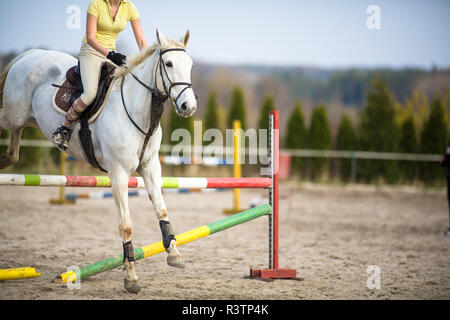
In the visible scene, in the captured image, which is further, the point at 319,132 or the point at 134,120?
the point at 319,132

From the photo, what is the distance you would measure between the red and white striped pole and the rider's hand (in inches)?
63.2

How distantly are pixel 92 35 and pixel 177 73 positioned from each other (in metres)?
0.96

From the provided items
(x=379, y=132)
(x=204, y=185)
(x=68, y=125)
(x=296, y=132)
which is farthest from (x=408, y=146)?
(x=68, y=125)

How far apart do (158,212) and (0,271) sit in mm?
1492

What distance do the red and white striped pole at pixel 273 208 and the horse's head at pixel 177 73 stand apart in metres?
1.40

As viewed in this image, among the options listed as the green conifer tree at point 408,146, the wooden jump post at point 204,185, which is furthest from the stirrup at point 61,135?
the green conifer tree at point 408,146

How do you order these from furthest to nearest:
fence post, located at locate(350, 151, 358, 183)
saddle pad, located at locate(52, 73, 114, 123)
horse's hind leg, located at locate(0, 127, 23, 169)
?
fence post, located at locate(350, 151, 358, 183) < horse's hind leg, located at locate(0, 127, 23, 169) < saddle pad, located at locate(52, 73, 114, 123)

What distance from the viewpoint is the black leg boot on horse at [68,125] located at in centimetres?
404

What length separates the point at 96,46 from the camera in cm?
407

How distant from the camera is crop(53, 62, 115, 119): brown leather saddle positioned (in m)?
4.11

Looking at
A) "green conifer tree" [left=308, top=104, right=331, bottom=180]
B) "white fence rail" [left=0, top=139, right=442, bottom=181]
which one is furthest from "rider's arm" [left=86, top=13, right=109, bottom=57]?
"green conifer tree" [left=308, top=104, right=331, bottom=180]

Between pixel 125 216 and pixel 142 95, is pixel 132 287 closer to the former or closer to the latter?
pixel 125 216

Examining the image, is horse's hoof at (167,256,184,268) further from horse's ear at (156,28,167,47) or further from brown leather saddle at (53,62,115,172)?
horse's ear at (156,28,167,47)
